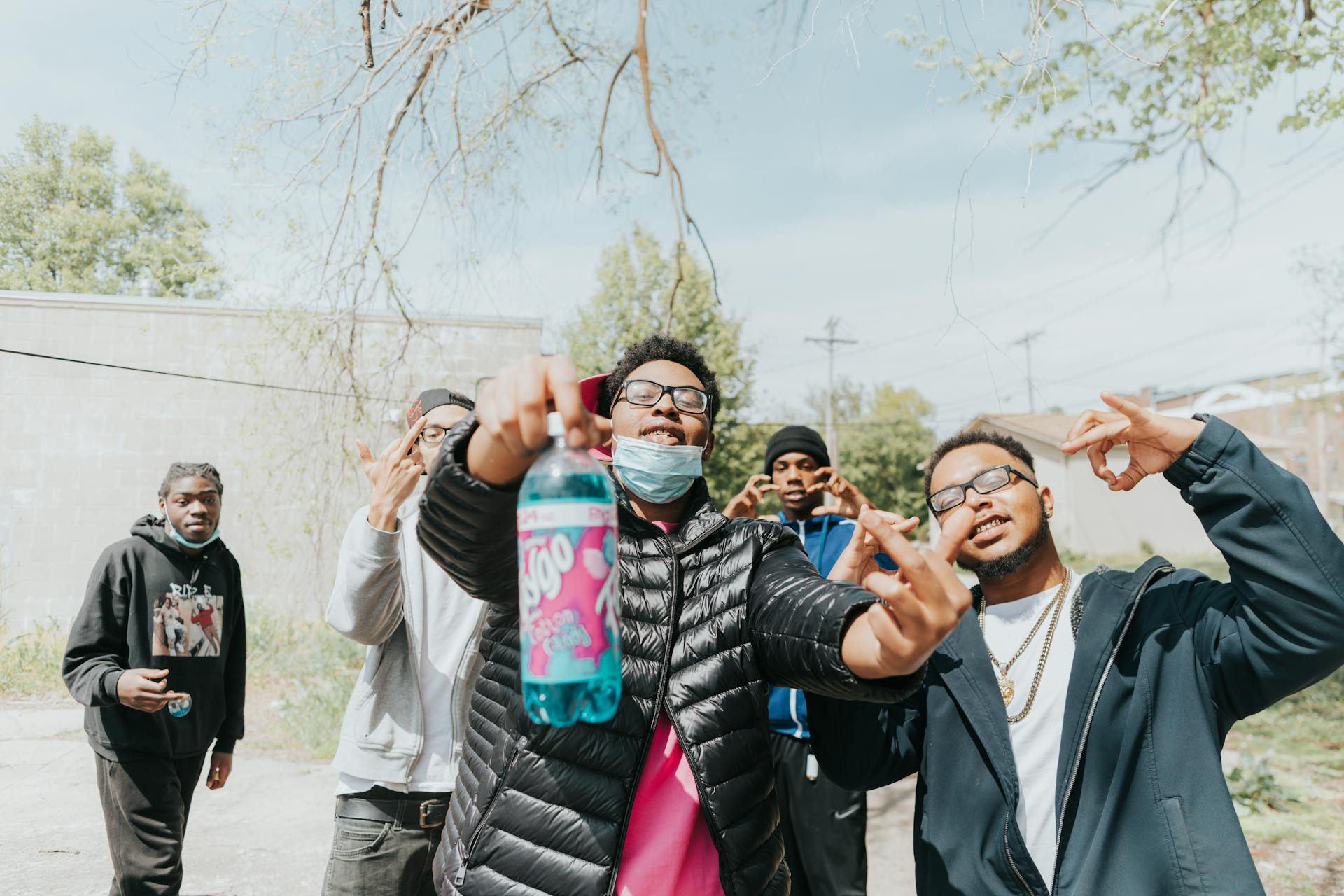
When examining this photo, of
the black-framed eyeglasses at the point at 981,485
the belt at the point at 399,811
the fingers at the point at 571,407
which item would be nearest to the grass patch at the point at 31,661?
the belt at the point at 399,811

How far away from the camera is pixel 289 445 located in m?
5.82

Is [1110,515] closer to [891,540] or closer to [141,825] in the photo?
[141,825]

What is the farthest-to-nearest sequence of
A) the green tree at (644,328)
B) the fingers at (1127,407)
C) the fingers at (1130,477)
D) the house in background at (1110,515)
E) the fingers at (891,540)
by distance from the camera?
the house in background at (1110,515)
the green tree at (644,328)
the fingers at (1130,477)
the fingers at (1127,407)
the fingers at (891,540)

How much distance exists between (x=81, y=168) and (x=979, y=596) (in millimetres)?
4433

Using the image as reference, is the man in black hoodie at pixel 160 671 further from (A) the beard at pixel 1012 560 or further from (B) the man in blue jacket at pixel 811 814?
(A) the beard at pixel 1012 560

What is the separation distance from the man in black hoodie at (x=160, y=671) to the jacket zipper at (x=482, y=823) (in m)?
2.06

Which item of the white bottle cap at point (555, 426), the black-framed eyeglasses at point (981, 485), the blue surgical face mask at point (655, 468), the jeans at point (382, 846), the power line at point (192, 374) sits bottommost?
the jeans at point (382, 846)

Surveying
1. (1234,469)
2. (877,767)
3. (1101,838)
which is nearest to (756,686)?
(877,767)

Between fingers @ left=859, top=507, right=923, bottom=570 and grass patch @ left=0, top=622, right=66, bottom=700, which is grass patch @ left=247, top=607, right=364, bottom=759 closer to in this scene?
grass patch @ left=0, top=622, right=66, bottom=700

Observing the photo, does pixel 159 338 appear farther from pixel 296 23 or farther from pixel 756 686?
pixel 756 686

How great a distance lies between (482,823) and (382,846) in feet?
3.56

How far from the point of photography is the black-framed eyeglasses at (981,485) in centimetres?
212

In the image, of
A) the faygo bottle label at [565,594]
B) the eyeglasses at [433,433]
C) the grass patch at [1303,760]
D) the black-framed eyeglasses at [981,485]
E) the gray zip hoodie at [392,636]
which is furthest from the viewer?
the grass patch at [1303,760]

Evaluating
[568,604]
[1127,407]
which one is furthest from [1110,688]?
[568,604]
